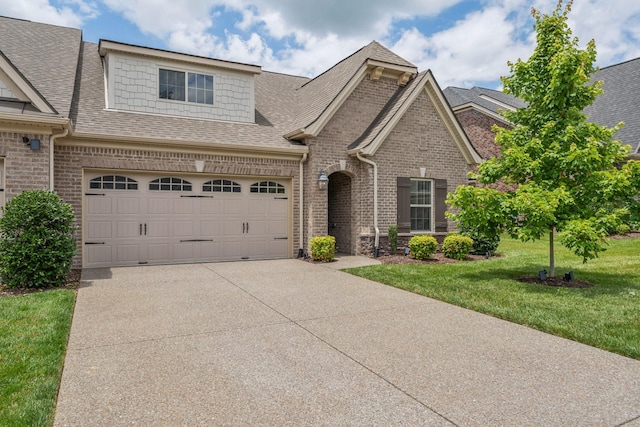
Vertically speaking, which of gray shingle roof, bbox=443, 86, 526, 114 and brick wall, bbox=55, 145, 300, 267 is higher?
gray shingle roof, bbox=443, 86, 526, 114

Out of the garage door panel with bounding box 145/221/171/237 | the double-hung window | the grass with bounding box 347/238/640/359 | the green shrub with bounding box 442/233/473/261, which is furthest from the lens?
the double-hung window

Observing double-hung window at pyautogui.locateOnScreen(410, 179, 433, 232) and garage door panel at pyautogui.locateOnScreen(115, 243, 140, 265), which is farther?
double-hung window at pyautogui.locateOnScreen(410, 179, 433, 232)

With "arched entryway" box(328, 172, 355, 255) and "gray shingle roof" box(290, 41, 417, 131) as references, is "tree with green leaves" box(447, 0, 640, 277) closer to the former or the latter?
"arched entryway" box(328, 172, 355, 255)

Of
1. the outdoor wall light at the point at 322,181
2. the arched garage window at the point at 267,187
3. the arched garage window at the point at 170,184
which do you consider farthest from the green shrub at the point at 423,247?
the arched garage window at the point at 170,184

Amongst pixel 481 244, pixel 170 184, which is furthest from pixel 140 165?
pixel 481 244

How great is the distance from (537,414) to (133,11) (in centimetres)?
1159

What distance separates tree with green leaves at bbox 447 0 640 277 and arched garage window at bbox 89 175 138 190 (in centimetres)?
791

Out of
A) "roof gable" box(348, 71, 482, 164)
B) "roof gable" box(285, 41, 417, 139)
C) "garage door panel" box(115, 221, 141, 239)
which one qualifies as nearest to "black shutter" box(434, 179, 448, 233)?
"roof gable" box(348, 71, 482, 164)

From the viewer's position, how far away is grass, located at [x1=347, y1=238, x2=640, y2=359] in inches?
199

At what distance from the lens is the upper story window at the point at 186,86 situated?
11.9m

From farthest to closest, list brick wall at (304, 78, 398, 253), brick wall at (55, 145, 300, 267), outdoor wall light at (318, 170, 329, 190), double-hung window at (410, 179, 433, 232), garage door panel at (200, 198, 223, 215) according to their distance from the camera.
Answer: double-hung window at (410, 179, 433, 232), brick wall at (304, 78, 398, 253), outdoor wall light at (318, 170, 329, 190), garage door panel at (200, 198, 223, 215), brick wall at (55, 145, 300, 267)

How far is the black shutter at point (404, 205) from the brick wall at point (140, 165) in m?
3.28

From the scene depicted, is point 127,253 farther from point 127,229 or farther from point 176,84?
point 176,84

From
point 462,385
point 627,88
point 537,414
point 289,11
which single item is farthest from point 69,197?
point 627,88
